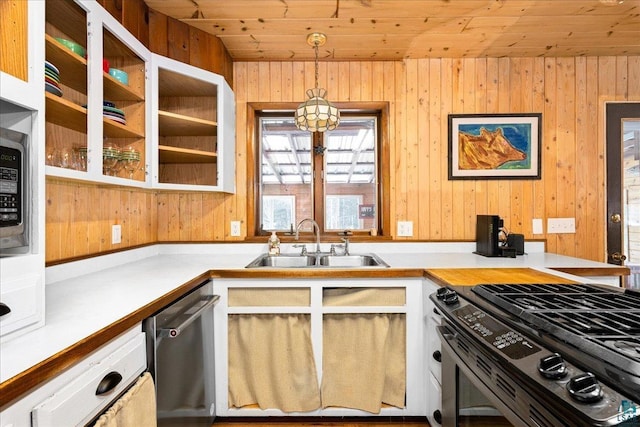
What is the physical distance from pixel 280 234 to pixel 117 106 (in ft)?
4.36

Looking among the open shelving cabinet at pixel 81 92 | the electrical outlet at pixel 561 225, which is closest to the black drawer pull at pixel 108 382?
the open shelving cabinet at pixel 81 92

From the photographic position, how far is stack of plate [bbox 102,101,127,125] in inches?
56.6

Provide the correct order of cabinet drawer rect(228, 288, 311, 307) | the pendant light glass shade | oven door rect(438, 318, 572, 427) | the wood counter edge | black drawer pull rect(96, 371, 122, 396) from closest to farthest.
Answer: oven door rect(438, 318, 572, 427) < black drawer pull rect(96, 371, 122, 396) < the wood counter edge < cabinet drawer rect(228, 288, 311, 307) < the pendant light glass shade

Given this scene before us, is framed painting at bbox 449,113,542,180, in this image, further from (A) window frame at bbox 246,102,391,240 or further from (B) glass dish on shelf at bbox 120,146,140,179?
(B) glass dish on shelf at bbox 120,146,140,179

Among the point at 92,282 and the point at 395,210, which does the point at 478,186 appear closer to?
the point at 395,210

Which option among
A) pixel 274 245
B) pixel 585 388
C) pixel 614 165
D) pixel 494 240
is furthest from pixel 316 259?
pixel 614 165

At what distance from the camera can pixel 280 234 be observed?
2.46 m

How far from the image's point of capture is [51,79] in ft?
3.79

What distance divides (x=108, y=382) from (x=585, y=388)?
112 centimetres

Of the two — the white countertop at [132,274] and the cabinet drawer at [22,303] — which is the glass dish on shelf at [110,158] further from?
the cabinet drawer at [22,303]

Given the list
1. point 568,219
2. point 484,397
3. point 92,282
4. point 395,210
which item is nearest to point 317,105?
point 395,210

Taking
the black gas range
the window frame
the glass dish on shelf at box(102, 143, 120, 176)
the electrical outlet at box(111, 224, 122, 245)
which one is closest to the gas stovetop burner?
the black gas range

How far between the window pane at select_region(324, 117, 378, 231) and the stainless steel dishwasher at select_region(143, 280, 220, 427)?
1.20m

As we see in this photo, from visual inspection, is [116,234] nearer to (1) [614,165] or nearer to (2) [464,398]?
(2) [464,398]
